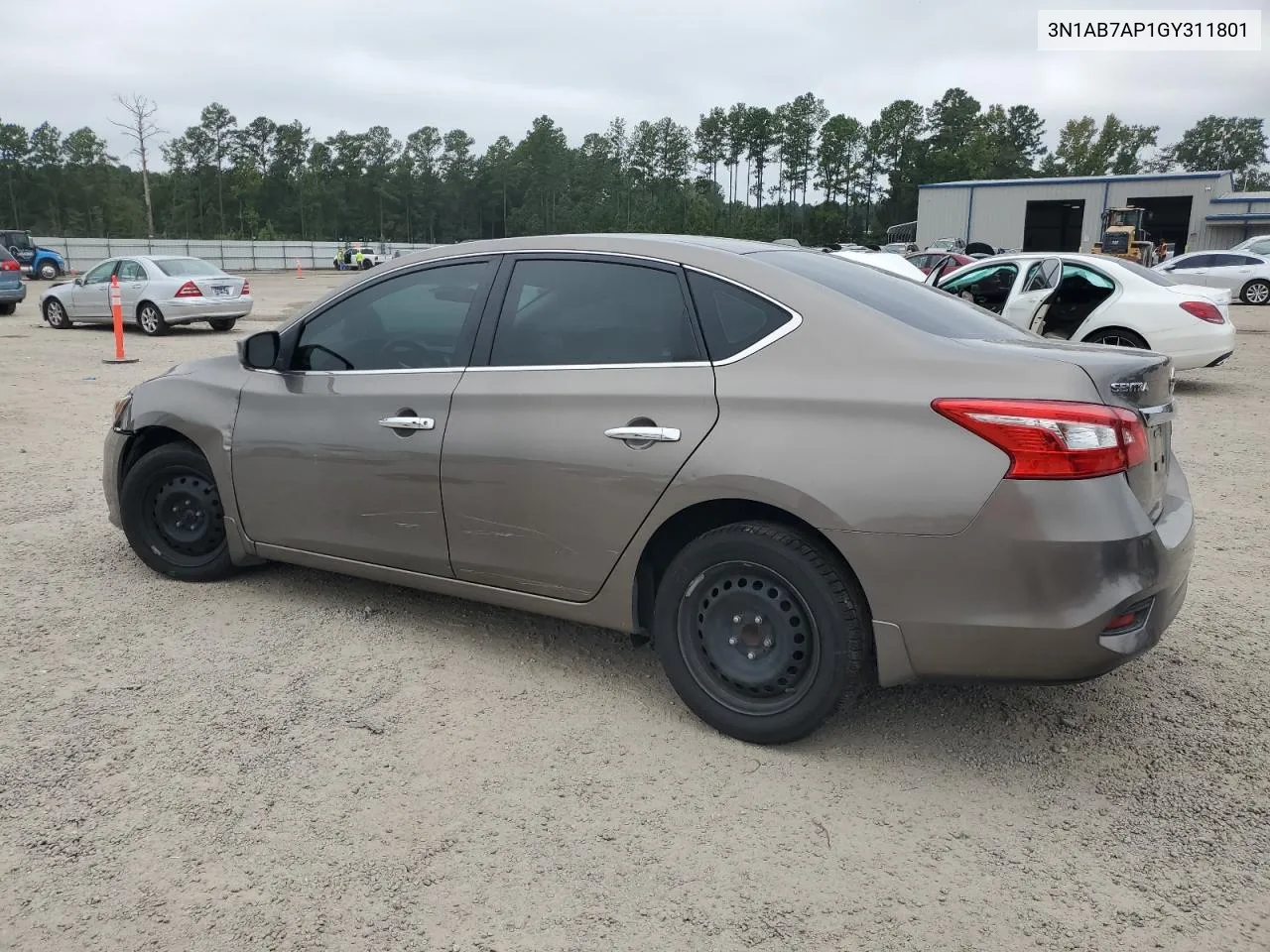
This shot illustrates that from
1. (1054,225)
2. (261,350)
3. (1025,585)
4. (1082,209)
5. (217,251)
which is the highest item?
(1082,209)

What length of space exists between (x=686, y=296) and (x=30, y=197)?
334 feet

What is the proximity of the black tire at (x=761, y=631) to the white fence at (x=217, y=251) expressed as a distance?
50.2 metres

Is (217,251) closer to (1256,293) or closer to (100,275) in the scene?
(100,275)

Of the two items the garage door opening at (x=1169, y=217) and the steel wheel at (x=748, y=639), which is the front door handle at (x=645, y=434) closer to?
the steel wheel at (x=748, y=639)

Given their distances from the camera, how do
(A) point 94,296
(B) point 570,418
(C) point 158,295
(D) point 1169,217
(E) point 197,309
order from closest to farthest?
(B) point 570,418 → (C) point 158,295 → (E) point 197,309 → (A) point 94,296 → (D) point 1169,217

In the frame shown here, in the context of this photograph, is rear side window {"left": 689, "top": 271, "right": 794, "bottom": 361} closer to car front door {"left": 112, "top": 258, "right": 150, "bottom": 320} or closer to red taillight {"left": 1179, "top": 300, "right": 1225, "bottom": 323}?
red taillight {"left": 1179, "top": 300, "right": 1225, "bottom": 323}

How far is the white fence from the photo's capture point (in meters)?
52.1

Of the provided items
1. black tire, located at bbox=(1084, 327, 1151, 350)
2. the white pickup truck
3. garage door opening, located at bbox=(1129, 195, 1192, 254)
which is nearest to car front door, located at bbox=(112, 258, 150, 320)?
black tire, located at bbox=(1084, 327, 1151, 350)

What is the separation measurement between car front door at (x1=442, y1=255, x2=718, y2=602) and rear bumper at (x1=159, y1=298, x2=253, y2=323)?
1568cm

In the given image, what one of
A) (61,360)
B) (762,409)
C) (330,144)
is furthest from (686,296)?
(330,144)

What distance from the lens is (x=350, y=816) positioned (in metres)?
2.82

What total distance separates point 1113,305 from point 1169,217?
52557 mm

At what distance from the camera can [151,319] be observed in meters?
17.6

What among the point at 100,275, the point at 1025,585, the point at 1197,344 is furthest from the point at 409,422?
the point at 100,275
